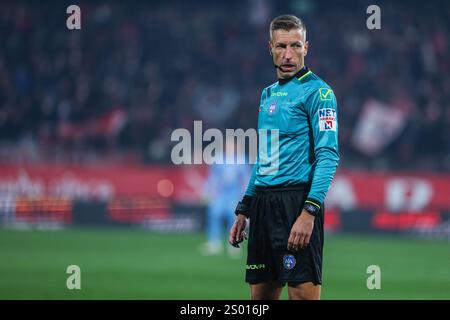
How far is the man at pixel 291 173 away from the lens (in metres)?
5.66

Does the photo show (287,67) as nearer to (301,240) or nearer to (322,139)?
(322,139)

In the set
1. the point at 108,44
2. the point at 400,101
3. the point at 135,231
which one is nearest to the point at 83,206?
the point at 135,231

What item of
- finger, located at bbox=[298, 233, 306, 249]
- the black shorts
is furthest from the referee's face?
finger, located at bbox=[298, 233, 306, 249]

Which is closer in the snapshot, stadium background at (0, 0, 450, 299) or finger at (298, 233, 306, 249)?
finger at (298, 233, 306, 249)

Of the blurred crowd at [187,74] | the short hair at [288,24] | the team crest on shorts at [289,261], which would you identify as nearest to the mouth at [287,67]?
the short hair at [288,24]

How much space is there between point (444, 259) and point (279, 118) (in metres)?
10.3

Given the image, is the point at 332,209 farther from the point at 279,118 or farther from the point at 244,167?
the point at 279,118

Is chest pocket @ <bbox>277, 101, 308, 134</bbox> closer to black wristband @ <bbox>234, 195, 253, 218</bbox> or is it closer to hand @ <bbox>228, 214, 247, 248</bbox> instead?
black wristband @ <bbox>234, 195, 253, 218</bbox>

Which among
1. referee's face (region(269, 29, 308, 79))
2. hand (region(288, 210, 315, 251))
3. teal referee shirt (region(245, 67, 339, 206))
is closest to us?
hand (region(288, 210, 315, 251))

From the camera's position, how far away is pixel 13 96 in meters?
23.4

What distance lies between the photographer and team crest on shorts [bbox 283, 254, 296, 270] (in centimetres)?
570

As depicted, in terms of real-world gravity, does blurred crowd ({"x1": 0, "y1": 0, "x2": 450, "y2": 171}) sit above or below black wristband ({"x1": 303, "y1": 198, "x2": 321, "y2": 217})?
above

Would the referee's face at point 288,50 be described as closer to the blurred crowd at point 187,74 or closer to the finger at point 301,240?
the finger at point 301,240

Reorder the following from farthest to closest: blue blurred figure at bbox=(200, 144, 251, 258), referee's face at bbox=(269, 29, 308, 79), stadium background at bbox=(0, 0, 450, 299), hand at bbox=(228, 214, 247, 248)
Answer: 1. stadium background at bbox=(0, 0, 450, 299)
2. blue blurred figure at bbox=(200, 144, 251, 258)
3. hand at bbox=(228, 214, 247, 248)
4. referee's face at bbox=(269, 29, 308, 79)
